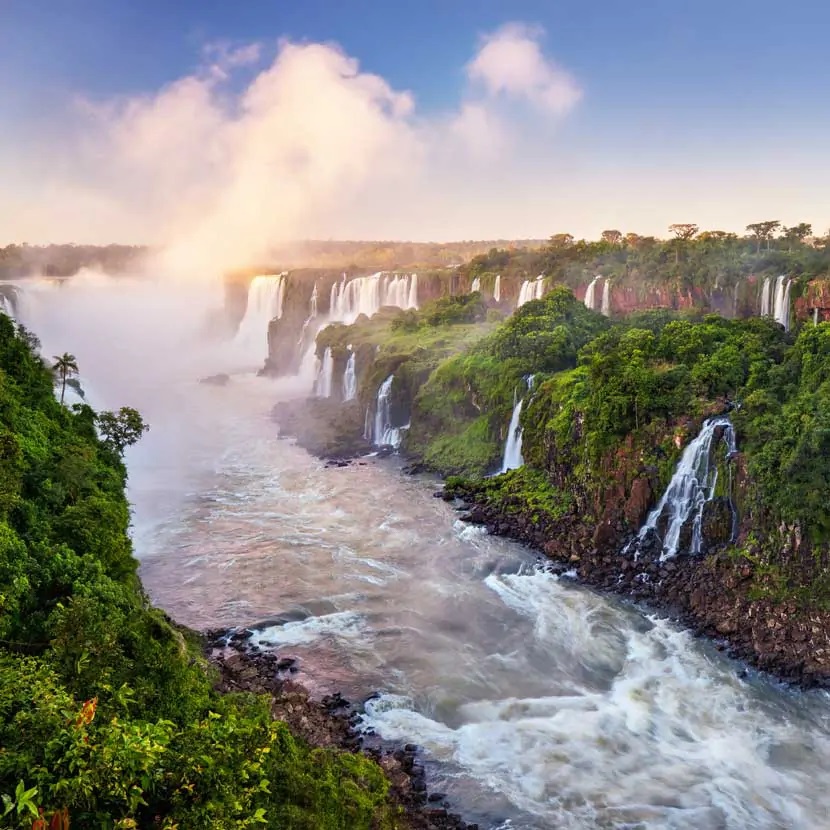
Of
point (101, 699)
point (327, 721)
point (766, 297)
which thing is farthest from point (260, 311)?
point (101, 699)

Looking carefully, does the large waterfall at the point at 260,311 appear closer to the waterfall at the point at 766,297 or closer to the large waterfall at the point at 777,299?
the waterfall at the point at 766,297

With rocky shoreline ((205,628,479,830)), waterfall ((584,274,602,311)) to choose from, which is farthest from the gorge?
waterfall ((584,274,602,311))

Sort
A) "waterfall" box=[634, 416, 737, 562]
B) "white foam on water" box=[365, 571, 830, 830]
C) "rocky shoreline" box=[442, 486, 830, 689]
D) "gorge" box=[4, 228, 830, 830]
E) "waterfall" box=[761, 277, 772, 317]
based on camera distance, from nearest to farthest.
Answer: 1. "white foam on water" box=[365, 571, 830, 830]
2. "gorge" box=[4, 228, 830, 830]
3. "rocky shoreline" box=[442, 486, 830, 689]
4. "waterfall" box=[634, 416, 737, 562]
5. "waterfall" box=[761, 277, 772, 317]

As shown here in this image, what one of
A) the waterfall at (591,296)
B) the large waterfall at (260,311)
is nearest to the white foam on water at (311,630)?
the waterfall at (591,296)

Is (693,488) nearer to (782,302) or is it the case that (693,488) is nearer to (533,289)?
(782,302)

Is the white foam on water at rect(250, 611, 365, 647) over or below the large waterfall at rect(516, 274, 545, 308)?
below

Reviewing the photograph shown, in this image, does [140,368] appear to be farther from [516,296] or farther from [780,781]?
[780,781]

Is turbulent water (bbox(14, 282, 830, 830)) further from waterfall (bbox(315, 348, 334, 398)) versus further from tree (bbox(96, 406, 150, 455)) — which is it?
waterfall (bbox(315, 348, 334, 398))

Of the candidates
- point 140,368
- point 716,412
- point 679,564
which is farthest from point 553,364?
point 140,368
